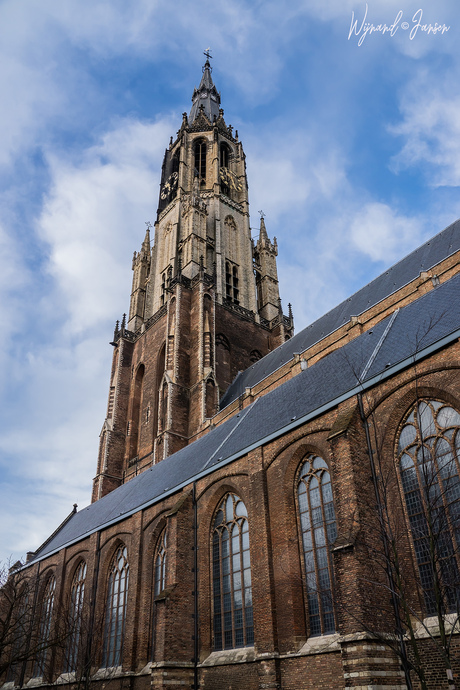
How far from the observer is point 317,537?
1388cm

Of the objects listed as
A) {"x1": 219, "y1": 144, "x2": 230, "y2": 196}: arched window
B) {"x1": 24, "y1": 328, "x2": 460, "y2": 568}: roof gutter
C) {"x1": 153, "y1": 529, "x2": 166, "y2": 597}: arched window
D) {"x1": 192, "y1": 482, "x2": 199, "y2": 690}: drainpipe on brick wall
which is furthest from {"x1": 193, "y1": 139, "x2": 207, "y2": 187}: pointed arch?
{"x1": 192, "y1": 482, "x2": 199, "y2": 690}: drainpipe on brick wall

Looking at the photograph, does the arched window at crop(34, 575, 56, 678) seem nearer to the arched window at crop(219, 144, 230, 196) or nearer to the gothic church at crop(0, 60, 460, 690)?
the gothic church at crop(0, 60, 460, 690)

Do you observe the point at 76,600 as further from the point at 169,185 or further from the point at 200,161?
the point at 200,161

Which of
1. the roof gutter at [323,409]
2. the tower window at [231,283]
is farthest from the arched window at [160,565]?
the tower window at [231,283]

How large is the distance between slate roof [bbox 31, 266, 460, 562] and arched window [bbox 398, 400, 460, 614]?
1435 mm

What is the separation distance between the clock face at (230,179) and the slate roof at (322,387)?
32507mm

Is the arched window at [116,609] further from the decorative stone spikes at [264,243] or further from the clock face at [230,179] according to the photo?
the clock face at [230,179]

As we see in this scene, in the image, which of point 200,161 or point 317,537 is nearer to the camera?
point 317,537

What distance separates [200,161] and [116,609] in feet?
136

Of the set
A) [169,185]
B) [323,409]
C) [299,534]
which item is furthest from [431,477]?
[169,185]

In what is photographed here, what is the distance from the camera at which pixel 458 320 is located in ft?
42.3

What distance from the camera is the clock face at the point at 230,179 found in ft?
167

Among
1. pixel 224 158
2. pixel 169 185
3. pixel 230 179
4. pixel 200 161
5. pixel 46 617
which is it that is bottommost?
pixel 46 617

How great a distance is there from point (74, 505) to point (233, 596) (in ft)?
74.1
